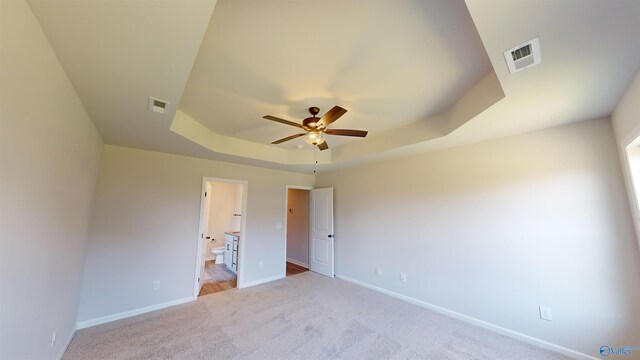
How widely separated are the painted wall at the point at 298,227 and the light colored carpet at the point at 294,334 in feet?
7.66

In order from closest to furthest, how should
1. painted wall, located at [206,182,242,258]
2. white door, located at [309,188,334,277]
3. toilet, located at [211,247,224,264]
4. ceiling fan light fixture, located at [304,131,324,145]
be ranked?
ceiling fan light fixture, located at [304,131,324,145]
white door, located at [309,188,334,277]
toilet, located at [211,247,224,264]
painted wall, located at [206,182,242,258]

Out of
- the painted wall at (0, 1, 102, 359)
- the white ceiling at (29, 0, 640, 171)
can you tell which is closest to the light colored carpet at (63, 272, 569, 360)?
the painted wall at (0, 1, 102, 359)

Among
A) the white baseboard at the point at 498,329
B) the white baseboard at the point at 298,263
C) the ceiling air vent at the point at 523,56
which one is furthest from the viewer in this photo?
the white baseboard at the point at 298,263

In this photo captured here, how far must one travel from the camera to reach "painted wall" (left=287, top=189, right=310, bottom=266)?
602 cm

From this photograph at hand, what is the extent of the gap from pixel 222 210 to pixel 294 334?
5.03m

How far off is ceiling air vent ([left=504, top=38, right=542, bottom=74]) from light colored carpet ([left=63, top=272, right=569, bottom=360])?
2.77m

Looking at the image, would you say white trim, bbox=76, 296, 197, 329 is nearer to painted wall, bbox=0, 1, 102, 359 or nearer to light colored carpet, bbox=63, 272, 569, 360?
light colored carpet, bbox=63, 272, 569, 360

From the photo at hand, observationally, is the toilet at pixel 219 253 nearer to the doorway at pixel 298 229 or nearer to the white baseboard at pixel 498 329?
the doorway at pixel 298 229

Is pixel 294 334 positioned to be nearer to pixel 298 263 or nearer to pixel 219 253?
pixel 298 263

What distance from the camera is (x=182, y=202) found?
12.3 ft

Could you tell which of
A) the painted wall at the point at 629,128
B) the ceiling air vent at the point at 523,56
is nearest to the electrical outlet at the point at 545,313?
the painted wall at the point at 629,128

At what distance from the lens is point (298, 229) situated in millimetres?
6258

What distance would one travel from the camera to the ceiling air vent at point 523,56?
4.33 feet

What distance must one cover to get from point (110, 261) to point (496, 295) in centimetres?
520
